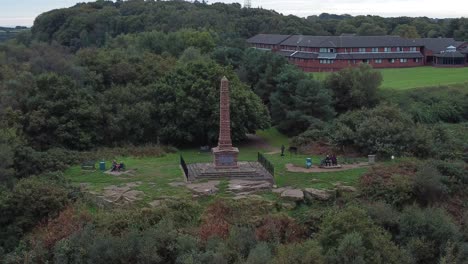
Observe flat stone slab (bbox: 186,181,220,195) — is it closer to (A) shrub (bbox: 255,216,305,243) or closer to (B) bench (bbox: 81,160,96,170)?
(A) shrub (bbox: 255,216,305,243)

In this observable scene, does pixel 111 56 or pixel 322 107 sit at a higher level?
pixel 111 56

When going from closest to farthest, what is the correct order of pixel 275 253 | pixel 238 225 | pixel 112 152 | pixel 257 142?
pixel 275 253 → pixel 238 225 → pixel 112 152 → pixel 257 142

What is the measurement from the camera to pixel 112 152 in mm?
35781

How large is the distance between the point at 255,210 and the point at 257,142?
1715 centimetres

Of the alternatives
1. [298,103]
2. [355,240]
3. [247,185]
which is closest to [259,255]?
[355,240]

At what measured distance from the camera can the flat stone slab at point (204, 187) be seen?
26656 millimetres

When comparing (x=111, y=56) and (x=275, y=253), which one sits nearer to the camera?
(x=275, y=253)

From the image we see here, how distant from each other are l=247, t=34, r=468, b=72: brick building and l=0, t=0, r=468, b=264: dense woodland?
1242cm

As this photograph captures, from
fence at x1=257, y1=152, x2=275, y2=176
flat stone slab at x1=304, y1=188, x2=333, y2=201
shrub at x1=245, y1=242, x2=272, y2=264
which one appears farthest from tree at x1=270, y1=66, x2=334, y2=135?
shrub at x1=245, y1=242, x2=272, y2=264

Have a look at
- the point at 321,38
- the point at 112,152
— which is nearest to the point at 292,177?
the point at 112,152

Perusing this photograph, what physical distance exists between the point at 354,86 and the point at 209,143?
15.6 m

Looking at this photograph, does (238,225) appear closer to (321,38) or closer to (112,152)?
(112,152)

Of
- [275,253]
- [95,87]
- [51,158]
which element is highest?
[95,87]

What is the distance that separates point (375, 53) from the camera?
72.0 m
